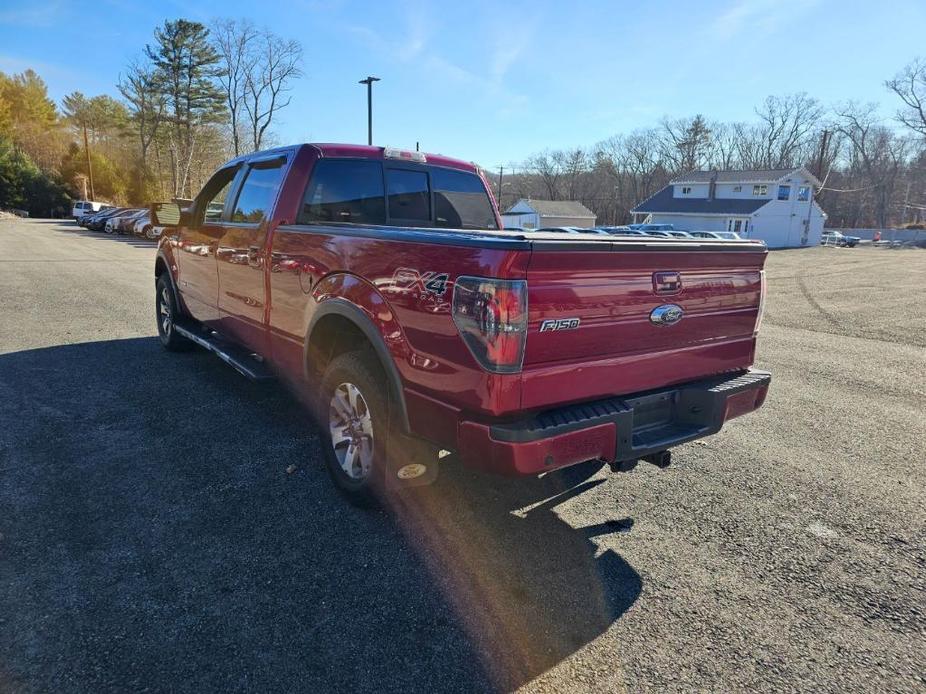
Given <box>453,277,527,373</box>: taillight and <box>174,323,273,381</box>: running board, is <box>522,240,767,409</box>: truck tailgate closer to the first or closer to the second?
<box>453,277,527,373</box>: taillight

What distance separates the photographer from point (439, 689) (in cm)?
215

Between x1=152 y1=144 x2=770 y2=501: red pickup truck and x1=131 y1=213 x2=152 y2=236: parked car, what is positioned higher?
x1=131 y1=213 x2=152 y2=236: parked car

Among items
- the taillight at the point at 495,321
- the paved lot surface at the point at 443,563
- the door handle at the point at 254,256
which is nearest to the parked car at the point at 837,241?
the paved lot surface at the point at 443,563

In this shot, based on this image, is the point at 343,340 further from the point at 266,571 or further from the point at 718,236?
the point at 718,236

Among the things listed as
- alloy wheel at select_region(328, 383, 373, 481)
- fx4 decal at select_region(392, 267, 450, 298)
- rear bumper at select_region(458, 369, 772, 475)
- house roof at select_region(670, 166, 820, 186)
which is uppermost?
house roof at select_region(670, 166, 820, 186)

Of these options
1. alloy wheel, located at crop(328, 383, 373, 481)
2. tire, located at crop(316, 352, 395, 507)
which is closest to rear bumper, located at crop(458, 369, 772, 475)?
tire, located at crop(316, 352, 395, 507)

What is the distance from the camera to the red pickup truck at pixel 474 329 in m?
2.47

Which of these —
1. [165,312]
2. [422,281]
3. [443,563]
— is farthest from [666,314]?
[165,312]

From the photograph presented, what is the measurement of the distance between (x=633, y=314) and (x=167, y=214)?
524cm

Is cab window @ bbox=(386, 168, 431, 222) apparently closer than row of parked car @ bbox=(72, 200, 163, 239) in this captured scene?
Yes

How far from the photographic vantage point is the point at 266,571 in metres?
2.83

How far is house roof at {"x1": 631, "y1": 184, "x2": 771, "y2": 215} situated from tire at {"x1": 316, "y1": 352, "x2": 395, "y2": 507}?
168 ft

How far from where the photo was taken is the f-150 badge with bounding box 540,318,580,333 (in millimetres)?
2486

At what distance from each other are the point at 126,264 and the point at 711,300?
18133mm
